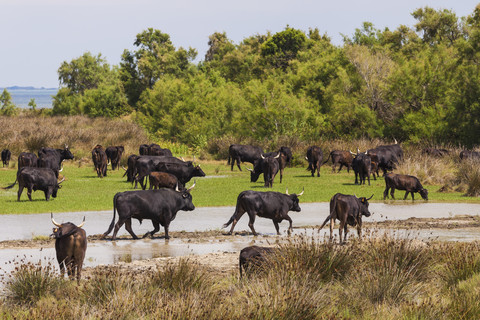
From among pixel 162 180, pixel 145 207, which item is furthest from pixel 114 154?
pixel 145 207

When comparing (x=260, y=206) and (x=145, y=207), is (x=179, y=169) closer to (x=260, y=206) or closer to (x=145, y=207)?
(x=260, y=206)

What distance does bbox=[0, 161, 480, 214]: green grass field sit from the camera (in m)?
22.1

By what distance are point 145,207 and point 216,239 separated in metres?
1.61

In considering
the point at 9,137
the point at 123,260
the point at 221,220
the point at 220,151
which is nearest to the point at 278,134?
the point at 220,151

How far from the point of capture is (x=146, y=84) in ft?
293

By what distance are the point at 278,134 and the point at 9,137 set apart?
1532 cm

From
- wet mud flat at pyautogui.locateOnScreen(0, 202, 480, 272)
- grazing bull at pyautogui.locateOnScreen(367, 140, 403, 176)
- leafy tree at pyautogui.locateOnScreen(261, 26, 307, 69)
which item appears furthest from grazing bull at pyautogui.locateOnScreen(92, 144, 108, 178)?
leafy tree at pyautogui.locateOnScreen(261, 26, 307, 69)

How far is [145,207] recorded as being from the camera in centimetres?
1552

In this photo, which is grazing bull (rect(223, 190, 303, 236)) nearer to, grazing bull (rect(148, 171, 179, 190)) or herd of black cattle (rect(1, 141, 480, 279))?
herd of black cattle (rect(1, 141, 480, 279))

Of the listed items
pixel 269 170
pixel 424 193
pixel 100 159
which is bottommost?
pixel 424 193

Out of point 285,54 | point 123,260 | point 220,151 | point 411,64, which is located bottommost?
point 123,260

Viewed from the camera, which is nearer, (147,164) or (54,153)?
(147,164)

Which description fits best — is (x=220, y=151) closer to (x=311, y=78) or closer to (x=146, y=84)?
(x=311, y=78)

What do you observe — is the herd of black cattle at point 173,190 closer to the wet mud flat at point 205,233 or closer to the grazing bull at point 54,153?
the grazing bull at point 54,153
